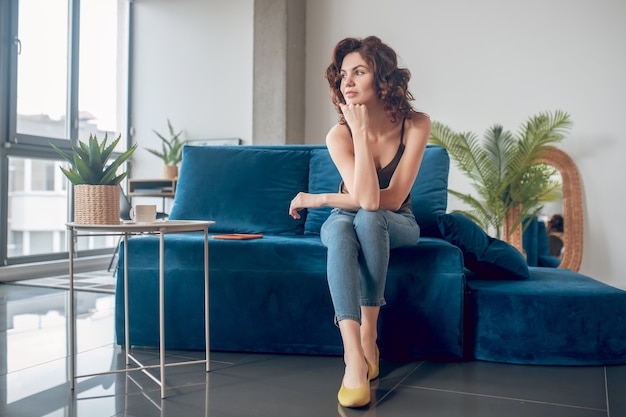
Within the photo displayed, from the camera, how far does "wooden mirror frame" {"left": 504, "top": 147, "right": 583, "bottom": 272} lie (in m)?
4.79

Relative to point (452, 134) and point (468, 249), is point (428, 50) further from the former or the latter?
point (468, 249)

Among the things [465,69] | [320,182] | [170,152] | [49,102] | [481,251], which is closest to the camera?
[481,251]

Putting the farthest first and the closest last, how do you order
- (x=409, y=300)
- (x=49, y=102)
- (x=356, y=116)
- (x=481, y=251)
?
(x=49, y=102)
(x=481, y=251)
(x=409, y=300)
(x=356, y=116)

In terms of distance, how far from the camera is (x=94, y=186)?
5.91ft

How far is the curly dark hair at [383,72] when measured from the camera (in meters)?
2.05

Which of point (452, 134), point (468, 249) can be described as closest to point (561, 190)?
point (452, 134)

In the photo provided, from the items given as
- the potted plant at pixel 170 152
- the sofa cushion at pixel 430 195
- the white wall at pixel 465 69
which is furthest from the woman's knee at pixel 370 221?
the potted plant at pixel 170 152

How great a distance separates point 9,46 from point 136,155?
2.07 metres

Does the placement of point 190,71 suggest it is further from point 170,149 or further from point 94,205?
point 94,205

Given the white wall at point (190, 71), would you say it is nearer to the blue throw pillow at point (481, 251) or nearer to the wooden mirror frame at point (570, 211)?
the wooden mirror frame at point (570, 211)

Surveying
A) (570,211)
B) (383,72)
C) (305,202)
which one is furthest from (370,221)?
(570,211)

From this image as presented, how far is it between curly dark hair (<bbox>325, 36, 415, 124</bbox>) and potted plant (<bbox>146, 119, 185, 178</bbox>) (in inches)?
162

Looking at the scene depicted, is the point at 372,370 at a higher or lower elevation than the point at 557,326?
lower

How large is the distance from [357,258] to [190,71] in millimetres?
5230
